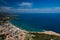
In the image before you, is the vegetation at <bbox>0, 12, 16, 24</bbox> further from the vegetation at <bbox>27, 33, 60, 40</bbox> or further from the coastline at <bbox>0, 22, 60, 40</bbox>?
the vegetation at <bbox>27, 33, 60, 40</bbox>

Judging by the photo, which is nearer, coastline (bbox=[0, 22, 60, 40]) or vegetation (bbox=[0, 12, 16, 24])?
coastline (bbox=[0, 22, 60, 40])

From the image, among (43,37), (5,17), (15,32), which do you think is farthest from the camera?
(5,17)

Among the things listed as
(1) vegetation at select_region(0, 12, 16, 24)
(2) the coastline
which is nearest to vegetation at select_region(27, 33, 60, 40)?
(2) the coastline

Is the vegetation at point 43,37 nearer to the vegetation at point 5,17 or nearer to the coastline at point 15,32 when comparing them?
the coastline at point 15,32

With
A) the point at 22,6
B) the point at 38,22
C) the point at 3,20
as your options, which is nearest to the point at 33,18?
the point at 38,22

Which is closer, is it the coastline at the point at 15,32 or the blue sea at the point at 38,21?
the blue sea at the point at 38,21

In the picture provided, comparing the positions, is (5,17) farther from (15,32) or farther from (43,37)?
(43,37)

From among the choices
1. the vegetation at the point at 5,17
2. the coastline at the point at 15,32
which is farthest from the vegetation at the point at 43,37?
the vegetation at the point at 5,17

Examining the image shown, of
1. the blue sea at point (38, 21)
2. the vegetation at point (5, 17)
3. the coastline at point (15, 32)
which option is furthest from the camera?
the vegetation at point (5, 17)

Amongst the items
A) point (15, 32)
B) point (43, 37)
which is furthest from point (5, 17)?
point (43, 37)
